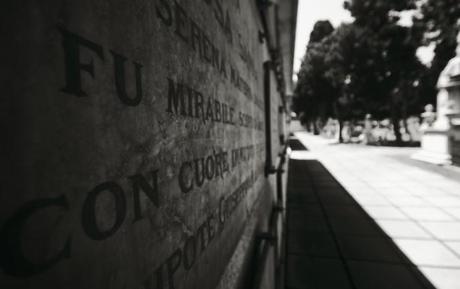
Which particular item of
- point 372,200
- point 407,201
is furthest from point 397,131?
point 372,200

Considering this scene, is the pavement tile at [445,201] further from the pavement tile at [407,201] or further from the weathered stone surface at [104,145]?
the weathered stone surface at [104,145]

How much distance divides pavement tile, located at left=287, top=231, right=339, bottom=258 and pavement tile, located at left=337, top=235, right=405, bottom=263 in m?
0.14

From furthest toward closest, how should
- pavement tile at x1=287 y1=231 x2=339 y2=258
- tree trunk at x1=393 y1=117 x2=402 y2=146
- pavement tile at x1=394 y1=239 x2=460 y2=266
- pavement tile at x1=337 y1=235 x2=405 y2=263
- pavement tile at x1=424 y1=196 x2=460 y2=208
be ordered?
tree trunk at x1=393 y1=117 x2=402 y2=146 < pavement tile at x1=424 y1=196 x2=460 y2=208 < pavement tile at x1=287 y1=231 x2=339 y2=258 < pavement tile at x1=337 y1=235 x2=405 y2=263 < pavement tile at x1=394 y1=239 x2=460 y2=266

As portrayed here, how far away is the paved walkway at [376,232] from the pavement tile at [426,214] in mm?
14

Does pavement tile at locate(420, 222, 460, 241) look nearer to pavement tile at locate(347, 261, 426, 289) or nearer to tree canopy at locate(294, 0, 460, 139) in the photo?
pavement tile at locate(347, 261, 426, 289)

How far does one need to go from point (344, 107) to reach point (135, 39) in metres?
22.5

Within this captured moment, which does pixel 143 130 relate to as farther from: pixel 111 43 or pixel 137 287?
pixel 137 287

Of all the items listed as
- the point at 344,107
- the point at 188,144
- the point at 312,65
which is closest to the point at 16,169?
the point at 188,144

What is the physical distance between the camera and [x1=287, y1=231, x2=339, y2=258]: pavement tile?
3625mm

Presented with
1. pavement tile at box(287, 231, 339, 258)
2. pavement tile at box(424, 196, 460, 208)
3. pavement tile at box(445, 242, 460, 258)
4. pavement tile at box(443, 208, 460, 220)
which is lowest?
pavement tile at box(287, 231, 339, 258)

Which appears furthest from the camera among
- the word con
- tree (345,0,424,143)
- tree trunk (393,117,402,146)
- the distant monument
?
tree trunk (393,117,402,146)

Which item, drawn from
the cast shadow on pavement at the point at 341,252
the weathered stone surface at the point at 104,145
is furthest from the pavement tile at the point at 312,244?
the weathered stone surface at the point at 104,145

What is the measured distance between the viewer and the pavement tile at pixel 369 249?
339cm

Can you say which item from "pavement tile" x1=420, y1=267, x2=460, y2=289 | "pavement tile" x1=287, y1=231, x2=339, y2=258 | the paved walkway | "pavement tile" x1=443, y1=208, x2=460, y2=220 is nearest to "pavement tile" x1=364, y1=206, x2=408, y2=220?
the paved walkway
